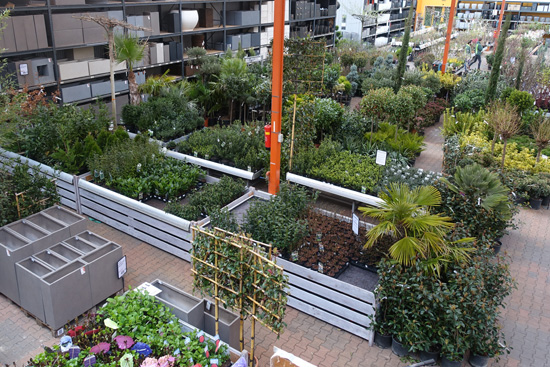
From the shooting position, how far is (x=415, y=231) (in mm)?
5180

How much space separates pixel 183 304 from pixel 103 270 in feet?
3.84

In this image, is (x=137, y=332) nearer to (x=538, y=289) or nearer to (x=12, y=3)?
(x=538, y=289)

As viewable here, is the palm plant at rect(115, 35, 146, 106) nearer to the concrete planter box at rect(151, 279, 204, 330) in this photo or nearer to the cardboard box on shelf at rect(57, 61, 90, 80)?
the cardboard box on shelf at rect(57, 61, 90, 80)

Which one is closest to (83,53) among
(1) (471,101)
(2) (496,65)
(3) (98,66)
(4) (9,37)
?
(3) (98,66)

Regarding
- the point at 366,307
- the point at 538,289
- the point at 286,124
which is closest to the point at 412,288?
the point at 366,307

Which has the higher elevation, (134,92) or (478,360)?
(134,92)

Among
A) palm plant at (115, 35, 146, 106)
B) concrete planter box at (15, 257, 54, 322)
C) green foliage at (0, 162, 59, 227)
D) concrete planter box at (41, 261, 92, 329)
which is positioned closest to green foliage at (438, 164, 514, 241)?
concrete planter box at (41, 261, 92, 329)

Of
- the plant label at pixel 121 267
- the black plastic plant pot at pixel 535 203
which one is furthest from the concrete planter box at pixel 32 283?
the black plastic plant pot at pixel 535 203

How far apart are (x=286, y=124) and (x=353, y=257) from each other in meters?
3.14

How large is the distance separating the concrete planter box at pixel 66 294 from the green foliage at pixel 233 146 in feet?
11.4

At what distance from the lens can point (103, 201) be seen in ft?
23.6

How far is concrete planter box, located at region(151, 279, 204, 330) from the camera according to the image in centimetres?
452

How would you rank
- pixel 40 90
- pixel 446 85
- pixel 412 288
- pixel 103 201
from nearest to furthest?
pixel 412 288 → pixel 103 201 → pixel 40 90 → pixel 446 85

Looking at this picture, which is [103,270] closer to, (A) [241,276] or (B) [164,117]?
(A) [241,276]
